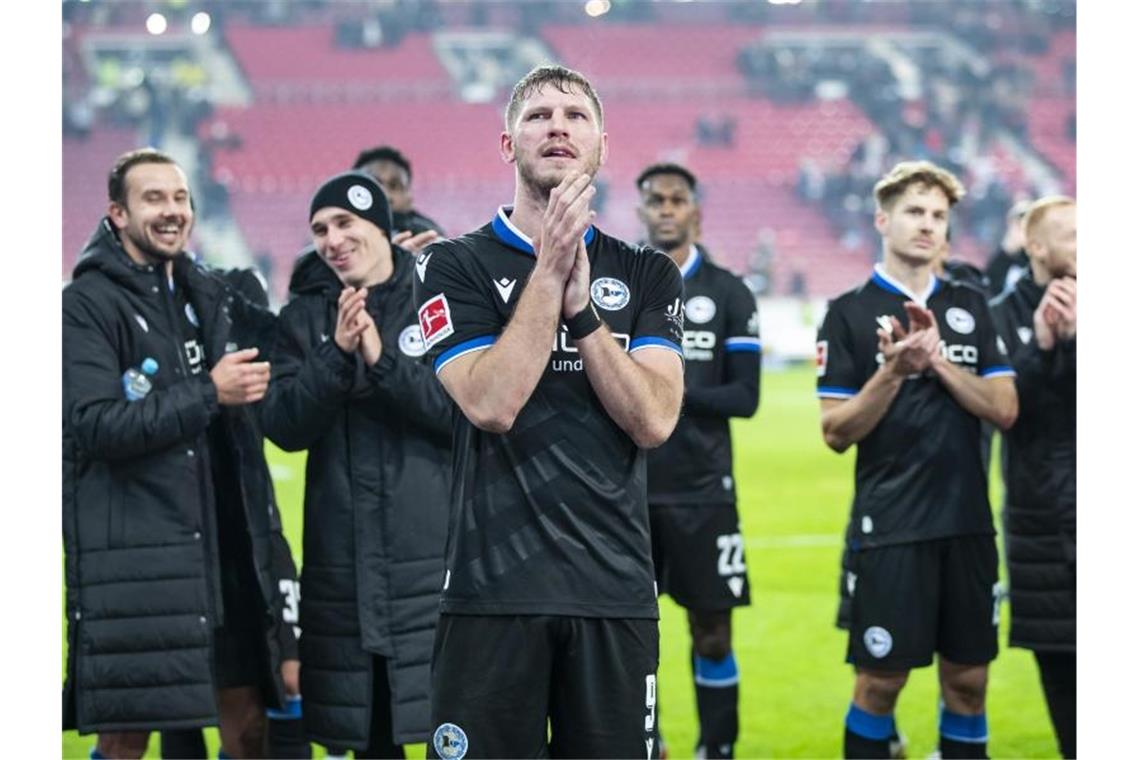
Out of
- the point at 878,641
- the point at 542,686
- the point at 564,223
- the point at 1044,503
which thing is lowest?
the point at 878,641

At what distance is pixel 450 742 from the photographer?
9.82ft

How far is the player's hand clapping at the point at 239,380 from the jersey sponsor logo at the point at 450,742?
1.48 meters

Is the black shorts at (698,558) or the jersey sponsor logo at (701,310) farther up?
the jersey sponsor logo at (701,310)

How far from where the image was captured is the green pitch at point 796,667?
19.6ft

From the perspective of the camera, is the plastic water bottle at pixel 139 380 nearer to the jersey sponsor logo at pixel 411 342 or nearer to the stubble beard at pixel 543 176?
the jersey sponsor logo at pixel 411 342

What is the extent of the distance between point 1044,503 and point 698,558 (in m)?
1.24

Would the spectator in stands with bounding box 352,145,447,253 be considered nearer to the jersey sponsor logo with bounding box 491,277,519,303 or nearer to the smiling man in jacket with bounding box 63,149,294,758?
the smiling man in jacket with bounding box 63,149,294,758

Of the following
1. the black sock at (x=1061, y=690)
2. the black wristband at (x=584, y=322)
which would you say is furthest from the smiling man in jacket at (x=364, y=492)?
the black sock at (x=1061, y=690)

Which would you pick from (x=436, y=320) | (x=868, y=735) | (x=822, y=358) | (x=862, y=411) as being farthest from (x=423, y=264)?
(x=868, y=735)

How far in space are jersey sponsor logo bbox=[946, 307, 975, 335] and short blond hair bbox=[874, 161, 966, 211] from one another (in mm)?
362

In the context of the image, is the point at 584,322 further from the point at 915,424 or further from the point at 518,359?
the point at 915,424

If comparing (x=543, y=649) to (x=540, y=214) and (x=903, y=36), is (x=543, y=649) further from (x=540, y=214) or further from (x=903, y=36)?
(x=903, y=36)

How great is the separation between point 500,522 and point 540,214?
2.02ft

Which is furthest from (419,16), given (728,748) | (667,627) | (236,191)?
(728,748)
